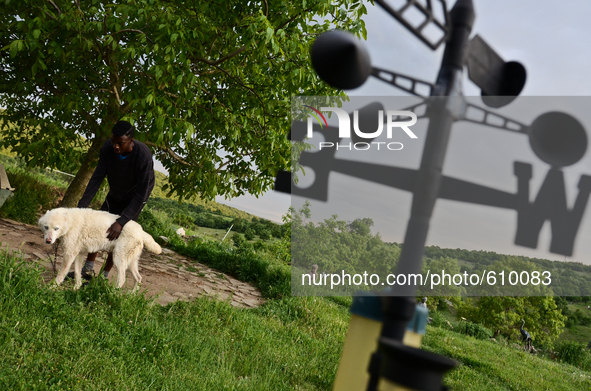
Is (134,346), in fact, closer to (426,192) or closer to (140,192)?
(140,192)

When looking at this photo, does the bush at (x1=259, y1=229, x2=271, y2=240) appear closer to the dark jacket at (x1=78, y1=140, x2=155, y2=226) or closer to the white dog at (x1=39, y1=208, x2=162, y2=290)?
the white dog at (x1=39, y1=208, x2=162, y2=290)

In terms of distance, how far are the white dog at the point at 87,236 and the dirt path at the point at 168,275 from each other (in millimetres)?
1004

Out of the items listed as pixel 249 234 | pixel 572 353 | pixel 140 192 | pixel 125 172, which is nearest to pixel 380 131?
pixel 140 192

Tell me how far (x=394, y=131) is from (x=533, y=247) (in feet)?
1.24

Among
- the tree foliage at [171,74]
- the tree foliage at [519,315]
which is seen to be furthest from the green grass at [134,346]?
the tree foliage at [519,315]

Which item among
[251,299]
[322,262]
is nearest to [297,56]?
[251,299]

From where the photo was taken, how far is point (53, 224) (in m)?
4.24

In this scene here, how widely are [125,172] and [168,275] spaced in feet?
11.1

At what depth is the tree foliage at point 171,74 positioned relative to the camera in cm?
574

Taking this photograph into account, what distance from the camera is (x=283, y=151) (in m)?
7.80

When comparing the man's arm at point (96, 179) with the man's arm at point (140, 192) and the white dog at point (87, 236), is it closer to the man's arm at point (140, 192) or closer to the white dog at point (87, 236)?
the white dog at point (87, 236)

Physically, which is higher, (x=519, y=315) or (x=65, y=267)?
(x=65, y=267)

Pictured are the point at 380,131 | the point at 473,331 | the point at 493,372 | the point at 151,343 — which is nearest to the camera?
the point at 380,131

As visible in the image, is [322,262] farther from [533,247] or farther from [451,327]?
[451,327]
